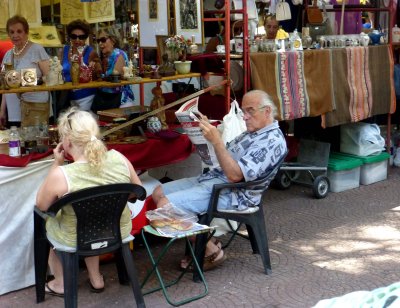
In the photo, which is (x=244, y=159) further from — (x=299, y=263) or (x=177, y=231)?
(x=299, y=263)

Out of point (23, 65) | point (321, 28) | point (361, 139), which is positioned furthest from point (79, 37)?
point (361, 139)

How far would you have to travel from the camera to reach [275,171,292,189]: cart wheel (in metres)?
6.62

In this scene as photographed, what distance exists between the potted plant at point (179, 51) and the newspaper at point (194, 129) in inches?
33.2

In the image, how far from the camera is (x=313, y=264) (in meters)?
4.61

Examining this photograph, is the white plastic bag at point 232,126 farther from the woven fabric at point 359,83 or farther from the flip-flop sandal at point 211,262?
the woven fabric at point 359,83

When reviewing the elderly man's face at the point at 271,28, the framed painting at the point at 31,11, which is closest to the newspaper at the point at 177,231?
the framed painting at the point at 31,11

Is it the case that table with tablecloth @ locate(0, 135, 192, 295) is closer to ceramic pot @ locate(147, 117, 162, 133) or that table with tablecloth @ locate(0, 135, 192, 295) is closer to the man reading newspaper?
the man reading newspaper

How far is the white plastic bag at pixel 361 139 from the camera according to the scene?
268 inches

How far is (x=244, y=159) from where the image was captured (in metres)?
4.12

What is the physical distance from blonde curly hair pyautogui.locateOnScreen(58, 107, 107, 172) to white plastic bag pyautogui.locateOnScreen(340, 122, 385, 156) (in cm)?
396

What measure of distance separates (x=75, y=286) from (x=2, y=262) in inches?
31.5

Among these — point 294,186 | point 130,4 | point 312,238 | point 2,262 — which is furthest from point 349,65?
point 2,262

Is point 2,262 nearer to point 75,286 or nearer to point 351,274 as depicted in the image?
point 75,286

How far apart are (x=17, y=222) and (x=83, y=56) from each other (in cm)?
A: 177
